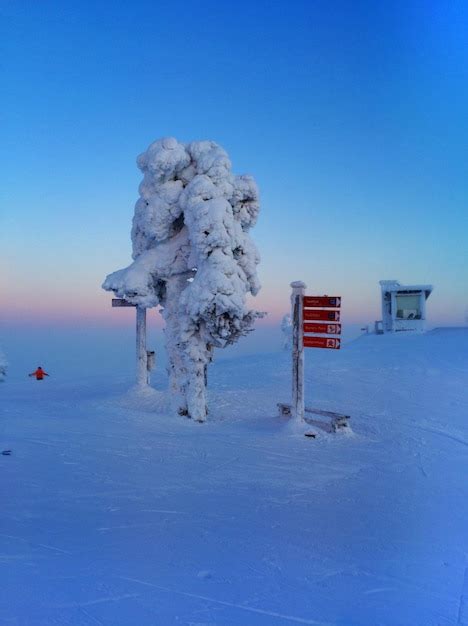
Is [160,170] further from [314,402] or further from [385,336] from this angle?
[385,336]

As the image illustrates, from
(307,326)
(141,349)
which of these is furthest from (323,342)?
(141,349)

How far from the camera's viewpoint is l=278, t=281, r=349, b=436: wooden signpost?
11.2 m

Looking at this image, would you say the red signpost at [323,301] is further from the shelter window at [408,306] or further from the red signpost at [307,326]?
the shelter window at [408,306]

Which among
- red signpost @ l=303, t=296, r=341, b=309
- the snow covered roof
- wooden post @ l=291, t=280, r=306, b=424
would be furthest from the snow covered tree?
the snow covered roof

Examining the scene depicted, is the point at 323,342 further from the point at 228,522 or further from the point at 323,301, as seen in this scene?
the point at 228,522

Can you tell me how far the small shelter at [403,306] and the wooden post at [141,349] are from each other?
1863 cm

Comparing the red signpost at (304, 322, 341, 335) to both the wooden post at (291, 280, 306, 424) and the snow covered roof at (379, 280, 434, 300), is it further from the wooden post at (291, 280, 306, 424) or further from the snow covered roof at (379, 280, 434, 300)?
the snow covered roof at (379, 280, 434, 300)

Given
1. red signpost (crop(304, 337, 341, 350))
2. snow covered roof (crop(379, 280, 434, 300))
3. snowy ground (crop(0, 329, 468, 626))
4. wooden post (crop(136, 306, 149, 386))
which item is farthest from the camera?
snow covered roof (crop(379, 280, 434, 300))

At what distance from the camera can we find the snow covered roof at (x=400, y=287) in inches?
1158

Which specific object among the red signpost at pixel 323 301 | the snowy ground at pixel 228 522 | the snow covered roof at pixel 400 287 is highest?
the snow covered roof at pixel 400 287

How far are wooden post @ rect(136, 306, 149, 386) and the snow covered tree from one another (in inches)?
51.2

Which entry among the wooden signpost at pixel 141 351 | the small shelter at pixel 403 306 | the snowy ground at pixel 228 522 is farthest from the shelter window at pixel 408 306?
the wooden signpost at pixel 141 351

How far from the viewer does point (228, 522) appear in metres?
5.33

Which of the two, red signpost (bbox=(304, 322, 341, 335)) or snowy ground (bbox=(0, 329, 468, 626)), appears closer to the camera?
snowy ground (bbox=(0, 329, 468, 626))
